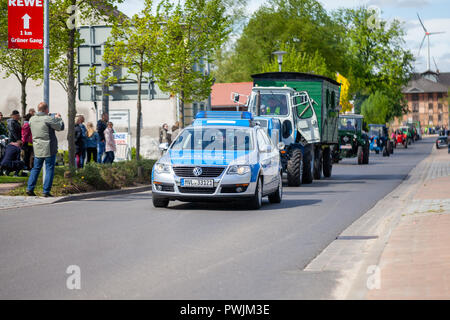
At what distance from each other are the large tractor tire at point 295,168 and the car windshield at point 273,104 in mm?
1831

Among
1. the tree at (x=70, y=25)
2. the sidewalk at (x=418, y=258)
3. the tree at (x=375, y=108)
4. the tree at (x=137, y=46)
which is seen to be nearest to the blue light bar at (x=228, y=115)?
the tree at (x=70, y=25)

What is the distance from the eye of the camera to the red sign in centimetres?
1706

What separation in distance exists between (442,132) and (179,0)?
4873 cm

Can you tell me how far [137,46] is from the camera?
2484 centimetres

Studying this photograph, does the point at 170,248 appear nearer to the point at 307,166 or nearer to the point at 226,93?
the point at 307,166

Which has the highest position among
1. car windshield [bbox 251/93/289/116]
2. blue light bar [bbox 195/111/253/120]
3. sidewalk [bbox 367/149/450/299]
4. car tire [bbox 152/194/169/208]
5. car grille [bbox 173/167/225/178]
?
car windshield [bbox 251/93/289/116]

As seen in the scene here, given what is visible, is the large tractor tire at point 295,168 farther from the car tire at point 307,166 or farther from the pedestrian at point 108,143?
the pedestrian at point 108,143

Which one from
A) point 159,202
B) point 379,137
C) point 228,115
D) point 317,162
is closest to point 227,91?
point 379,137

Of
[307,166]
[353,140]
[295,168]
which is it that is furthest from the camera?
[353,140]

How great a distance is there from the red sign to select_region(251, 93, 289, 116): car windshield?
7.90 meters

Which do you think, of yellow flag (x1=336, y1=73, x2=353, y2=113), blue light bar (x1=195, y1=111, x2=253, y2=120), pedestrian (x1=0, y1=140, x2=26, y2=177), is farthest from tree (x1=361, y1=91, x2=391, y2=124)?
blue light bar (x1=195, y1=111, x2=253, y2=120)

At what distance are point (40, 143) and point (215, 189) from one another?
4306 mm

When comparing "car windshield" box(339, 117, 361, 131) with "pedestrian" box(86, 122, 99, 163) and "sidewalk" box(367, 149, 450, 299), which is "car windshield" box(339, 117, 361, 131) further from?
"sidewalk" box(367, 149, 450, 299)

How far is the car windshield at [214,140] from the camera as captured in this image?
50.8ft
